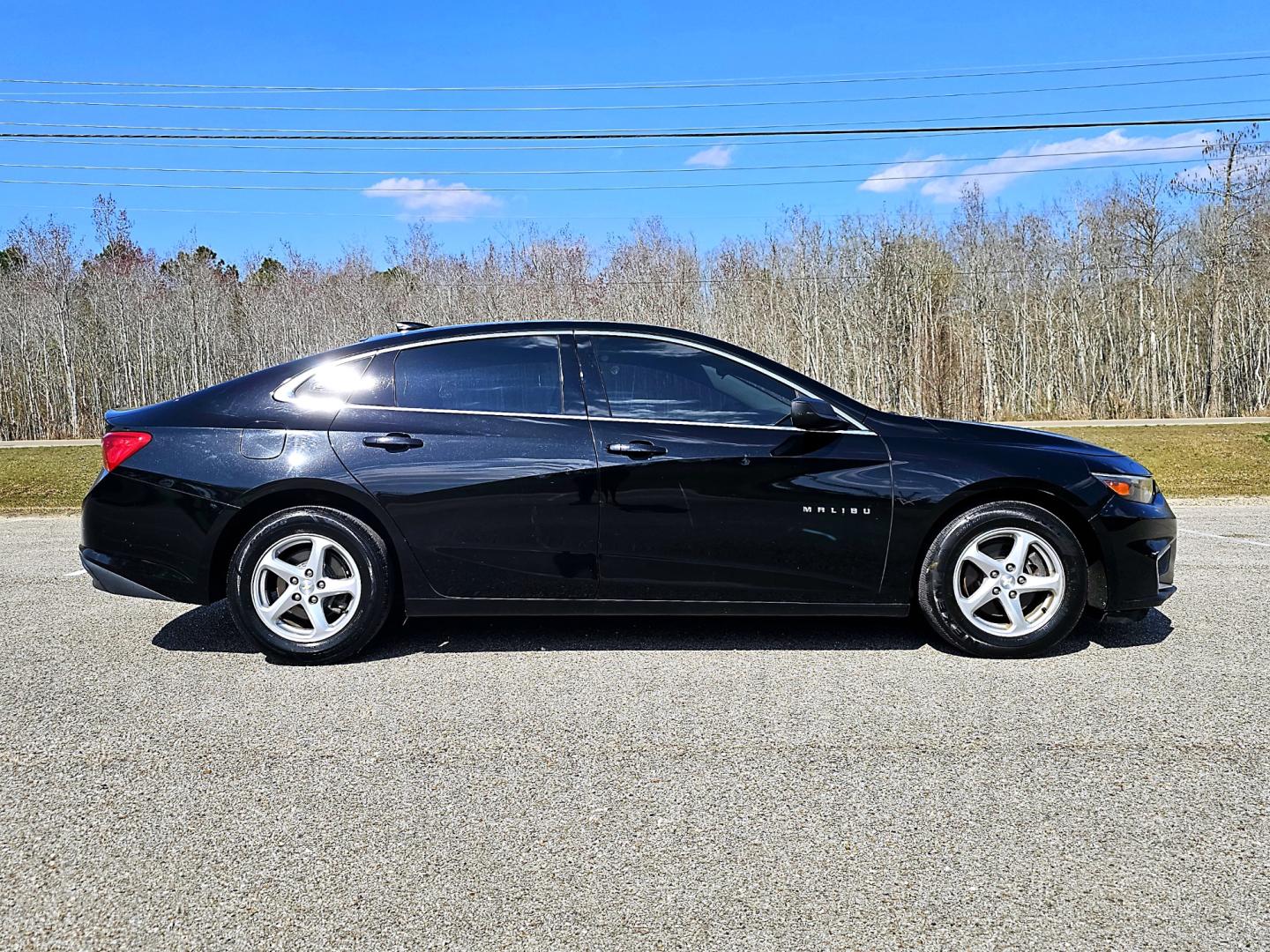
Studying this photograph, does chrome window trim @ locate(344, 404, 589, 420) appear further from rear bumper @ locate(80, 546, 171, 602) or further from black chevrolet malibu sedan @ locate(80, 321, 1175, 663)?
rear bumper @ locate(80, 546, 171, 602)

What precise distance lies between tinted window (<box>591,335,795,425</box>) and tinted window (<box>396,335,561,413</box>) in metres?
0.28

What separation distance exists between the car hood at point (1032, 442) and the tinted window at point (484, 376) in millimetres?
1939

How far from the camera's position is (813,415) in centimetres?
473

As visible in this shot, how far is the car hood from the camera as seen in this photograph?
192 inches

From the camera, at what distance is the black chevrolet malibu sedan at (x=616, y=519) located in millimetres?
4711

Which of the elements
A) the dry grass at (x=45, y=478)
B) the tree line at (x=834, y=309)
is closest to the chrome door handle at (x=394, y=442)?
the dry grass at (x=45, y=478)

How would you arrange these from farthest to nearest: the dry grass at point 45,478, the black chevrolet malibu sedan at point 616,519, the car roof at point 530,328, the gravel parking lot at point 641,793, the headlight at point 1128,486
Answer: the dry grass at point 45,478 → the car roof at point 530,328 → the headlight at point 1128,486 → the black chevrolet malibu sedan at point 616,519 → the gravel parking lot at point 641,793

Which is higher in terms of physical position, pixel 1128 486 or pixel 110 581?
pixel 1128 486

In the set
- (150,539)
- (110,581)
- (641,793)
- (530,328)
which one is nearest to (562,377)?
(530,328)

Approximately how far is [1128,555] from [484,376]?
3268mm

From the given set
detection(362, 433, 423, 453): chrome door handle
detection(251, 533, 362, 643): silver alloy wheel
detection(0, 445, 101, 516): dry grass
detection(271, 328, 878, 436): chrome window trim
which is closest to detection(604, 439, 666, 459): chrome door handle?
detection(271, 328, 878, 436): chrome window trim

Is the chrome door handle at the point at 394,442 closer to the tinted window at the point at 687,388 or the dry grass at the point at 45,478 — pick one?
the tinted window at the point at 687,388

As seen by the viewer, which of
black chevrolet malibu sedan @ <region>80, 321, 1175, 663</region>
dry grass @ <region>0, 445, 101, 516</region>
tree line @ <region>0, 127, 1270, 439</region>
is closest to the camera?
black chevrolet malibu sedan @ <region>80, 321, 1175, 663</region>

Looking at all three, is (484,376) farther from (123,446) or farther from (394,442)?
(123,446)
